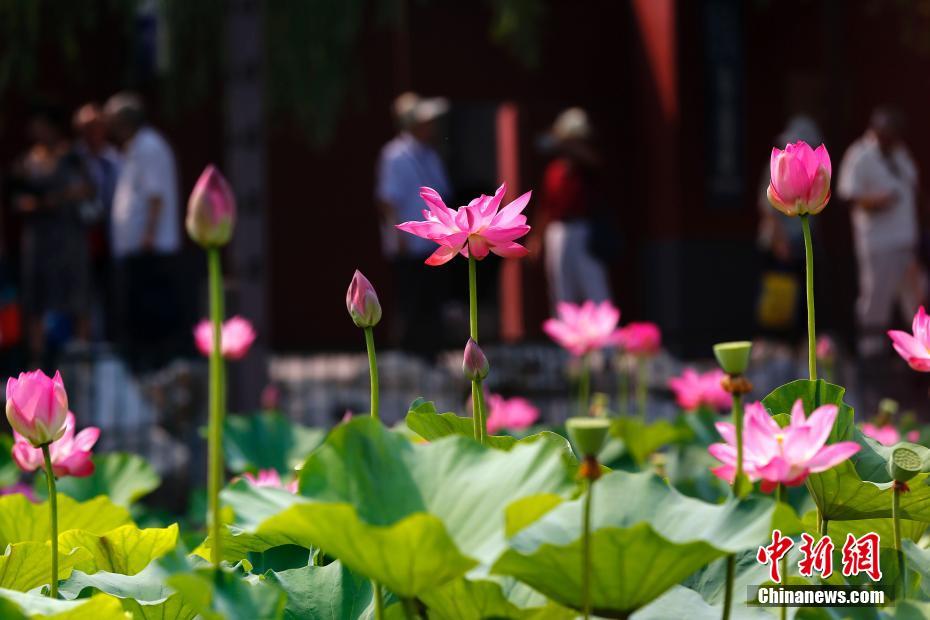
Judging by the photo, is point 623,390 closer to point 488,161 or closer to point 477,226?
point 477,226

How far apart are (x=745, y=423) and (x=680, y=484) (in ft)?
2.74

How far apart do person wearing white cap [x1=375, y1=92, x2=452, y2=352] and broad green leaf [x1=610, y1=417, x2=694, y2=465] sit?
153 inches

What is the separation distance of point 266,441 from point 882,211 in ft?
17.1

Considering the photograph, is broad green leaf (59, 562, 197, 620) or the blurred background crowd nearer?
broad green leaf (59, 562, 197, 620)

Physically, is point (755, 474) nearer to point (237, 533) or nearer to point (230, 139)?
point (237, 533)

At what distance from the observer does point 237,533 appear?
4.02 ft

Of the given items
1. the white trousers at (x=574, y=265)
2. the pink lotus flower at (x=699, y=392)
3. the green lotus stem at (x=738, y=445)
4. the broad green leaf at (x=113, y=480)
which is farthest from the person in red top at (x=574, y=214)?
the green lotus stem at (x=738, y=445)

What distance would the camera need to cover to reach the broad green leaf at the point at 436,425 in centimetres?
118

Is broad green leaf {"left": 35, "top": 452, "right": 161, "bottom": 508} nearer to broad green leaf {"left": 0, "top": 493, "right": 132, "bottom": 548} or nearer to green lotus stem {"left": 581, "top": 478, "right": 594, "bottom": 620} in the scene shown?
broad green leaf {"left": 0, "top": 493, "right": 132, "bottom": 548}

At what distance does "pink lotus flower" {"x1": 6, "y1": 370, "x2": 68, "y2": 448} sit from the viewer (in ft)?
3.77

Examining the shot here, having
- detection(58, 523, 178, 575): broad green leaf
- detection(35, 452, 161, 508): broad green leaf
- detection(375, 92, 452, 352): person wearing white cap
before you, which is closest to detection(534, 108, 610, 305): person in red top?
detection(375, 92, 452, 352): person wearing white cap

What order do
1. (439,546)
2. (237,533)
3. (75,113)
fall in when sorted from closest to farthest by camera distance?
(439,546), (237,533), (75,113)

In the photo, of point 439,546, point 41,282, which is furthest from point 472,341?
point 41,282

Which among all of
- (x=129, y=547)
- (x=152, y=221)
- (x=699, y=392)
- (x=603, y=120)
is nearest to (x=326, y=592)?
(x=129, y=547)
